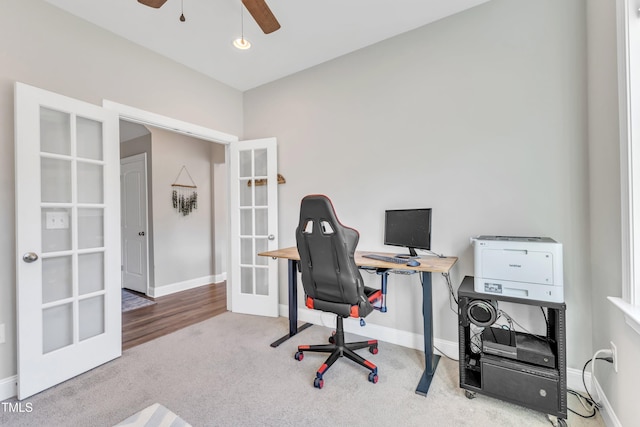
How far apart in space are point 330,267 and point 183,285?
3.36 metres

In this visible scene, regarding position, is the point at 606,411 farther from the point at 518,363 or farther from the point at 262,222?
the point at 262,222

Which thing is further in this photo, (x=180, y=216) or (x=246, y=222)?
(x=180, y=216)

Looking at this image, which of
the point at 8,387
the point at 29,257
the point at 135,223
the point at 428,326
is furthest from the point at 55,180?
the point at 428,326

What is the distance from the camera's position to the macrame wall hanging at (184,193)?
4.32 m

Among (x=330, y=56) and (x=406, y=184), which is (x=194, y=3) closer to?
(x=330, y=56)

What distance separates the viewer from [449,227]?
225 cm

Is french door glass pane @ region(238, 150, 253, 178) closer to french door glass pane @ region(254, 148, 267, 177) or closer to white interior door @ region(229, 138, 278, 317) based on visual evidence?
white interior door @ region(229, 138, 278, 317)

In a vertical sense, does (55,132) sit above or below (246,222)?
above

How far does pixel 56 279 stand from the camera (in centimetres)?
202

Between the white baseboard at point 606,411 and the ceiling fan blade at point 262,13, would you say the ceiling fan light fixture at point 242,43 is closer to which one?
the ceiling fan blade at point 262,13

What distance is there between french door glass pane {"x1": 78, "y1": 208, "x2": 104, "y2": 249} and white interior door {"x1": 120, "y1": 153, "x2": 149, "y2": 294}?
2.02 metres

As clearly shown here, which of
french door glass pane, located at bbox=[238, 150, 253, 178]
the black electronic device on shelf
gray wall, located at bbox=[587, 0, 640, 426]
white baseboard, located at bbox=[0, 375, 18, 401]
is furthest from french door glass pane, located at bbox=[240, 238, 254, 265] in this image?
gray wall, located at bbox=[587, 0, 640, 426]

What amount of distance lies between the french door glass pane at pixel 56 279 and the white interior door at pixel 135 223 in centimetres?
216

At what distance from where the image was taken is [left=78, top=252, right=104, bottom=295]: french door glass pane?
7.08ft
